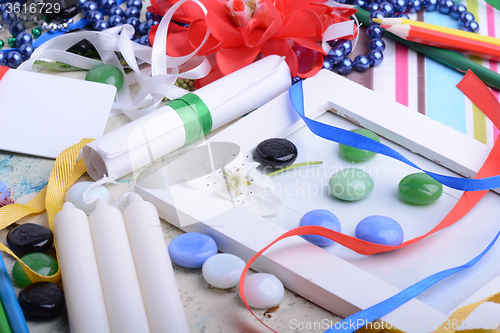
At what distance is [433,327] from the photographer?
1.42 feet

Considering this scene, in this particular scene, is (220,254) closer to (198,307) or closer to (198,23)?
(198,307)

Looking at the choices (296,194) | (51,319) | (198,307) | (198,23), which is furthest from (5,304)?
(198,23)

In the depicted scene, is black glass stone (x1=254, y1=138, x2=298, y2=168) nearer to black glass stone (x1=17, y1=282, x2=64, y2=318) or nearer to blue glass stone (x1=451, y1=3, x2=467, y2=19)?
black glass stone (x1=17, y1=282, x2=64, y2=318)

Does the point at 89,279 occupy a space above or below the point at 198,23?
below

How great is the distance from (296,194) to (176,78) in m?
0.28

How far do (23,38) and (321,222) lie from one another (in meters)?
0.61

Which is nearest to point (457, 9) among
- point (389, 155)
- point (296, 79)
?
point (296, 79)

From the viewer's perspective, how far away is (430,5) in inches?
35.5

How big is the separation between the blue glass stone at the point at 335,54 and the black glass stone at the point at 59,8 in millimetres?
468

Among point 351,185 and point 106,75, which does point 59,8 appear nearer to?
point 106,75

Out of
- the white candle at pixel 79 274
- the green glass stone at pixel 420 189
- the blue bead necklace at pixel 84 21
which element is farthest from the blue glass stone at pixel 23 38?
the green glass stone at pixel 420 189

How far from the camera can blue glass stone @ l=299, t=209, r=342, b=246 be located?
1.67 ft

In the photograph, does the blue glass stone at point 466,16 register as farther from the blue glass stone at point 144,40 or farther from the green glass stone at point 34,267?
the green glass stone at point 34,267

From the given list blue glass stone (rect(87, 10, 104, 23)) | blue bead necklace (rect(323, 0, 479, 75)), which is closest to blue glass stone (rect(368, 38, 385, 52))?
blue bead necklace (rect(323, 0, 479, 75))
